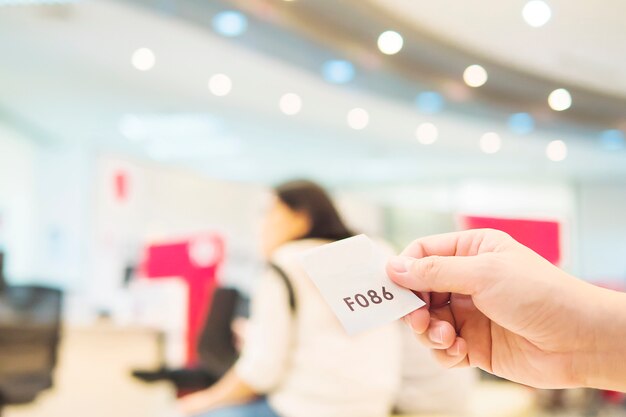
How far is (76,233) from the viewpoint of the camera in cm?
769

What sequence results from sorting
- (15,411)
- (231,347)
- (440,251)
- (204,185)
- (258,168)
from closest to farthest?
1. (440,251)
2. (231,347)
3. (15,411)
4. (204,185)
5. (258,168)

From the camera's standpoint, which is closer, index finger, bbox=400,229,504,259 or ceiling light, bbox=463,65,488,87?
index finger, bbox=400,229,504,259

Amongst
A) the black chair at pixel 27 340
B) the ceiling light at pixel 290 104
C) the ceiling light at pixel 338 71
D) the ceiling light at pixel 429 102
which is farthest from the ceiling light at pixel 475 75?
the ceiling light at pixel 290 104

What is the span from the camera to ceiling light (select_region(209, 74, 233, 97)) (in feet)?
17.1

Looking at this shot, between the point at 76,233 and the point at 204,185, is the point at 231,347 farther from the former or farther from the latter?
the point at 76,233

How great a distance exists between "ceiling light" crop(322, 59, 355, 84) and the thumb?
11.6ft

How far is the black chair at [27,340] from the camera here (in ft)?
8.74

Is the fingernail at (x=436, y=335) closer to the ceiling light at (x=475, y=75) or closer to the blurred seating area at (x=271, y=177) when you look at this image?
the blurred seating area at (x=271, y=177)

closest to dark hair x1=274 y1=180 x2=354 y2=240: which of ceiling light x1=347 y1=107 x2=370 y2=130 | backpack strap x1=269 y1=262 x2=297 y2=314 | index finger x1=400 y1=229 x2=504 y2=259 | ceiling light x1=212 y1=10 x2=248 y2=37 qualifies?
backpack strap x1=269 y1=262 x2=297 y2=314

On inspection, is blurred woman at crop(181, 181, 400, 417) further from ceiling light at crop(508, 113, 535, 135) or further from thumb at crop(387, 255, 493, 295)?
thumb at crop(387, 255, 493, 295)

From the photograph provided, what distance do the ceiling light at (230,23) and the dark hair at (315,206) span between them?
245 cm

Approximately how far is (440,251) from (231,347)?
192 centimetres

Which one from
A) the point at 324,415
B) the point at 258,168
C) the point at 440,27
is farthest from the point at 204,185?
the point at 440,27

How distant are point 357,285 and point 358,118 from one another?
18.6 ft
